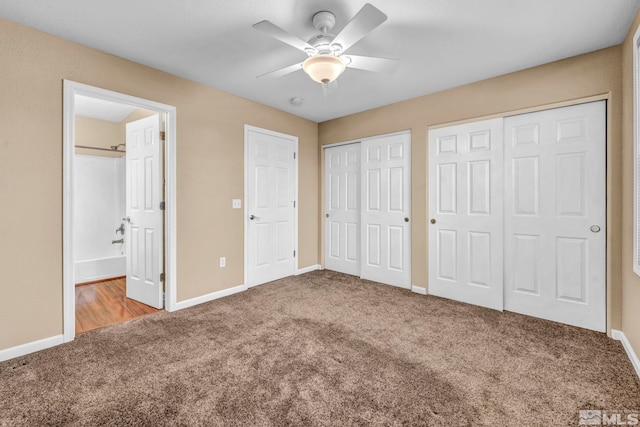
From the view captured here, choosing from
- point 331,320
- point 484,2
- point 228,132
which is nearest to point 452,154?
point 484,2

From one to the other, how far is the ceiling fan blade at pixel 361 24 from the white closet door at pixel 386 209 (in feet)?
6.80

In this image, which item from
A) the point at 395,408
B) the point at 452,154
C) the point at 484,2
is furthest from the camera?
the point at 452,154

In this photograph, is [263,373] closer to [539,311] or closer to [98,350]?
[98,350]

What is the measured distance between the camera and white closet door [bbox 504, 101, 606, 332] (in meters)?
2.51

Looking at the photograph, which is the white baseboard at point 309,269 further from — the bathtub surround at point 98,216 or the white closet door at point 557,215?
the bathtub surround at point 98,216

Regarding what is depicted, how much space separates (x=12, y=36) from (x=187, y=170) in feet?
5.04

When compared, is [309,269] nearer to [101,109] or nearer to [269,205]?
[269,205]

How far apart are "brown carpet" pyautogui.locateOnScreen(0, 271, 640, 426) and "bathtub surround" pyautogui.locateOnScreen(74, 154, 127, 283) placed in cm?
221

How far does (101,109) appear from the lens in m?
4.03

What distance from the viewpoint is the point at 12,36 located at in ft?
6.84

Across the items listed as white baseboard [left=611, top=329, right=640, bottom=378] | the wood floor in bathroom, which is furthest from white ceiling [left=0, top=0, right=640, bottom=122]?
the wood floor in bathroom

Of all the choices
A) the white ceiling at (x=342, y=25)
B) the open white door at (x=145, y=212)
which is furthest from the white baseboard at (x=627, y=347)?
the open white door at (x=145, y=212)

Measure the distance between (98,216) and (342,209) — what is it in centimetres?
382

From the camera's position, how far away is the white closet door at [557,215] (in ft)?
8.23
